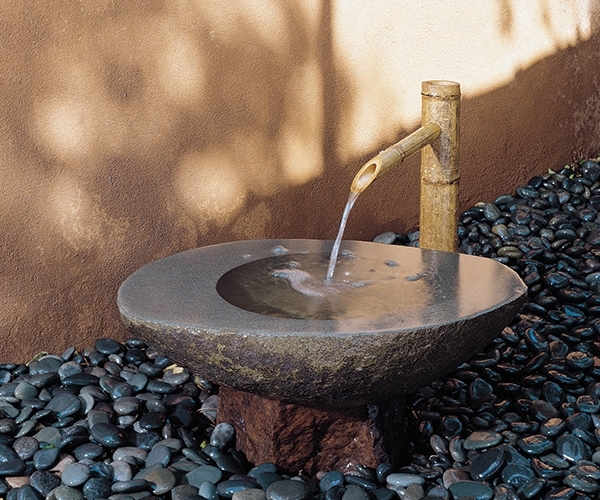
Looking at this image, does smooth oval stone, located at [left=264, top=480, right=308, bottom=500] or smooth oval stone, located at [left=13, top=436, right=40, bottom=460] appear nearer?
smooth oval stone, located at [left=264, top=480, right=308, bottom=500]

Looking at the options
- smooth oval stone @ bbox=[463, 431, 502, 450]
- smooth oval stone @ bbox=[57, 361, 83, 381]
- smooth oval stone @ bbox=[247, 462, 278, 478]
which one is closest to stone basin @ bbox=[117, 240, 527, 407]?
smooth oval stone @ bbox=[247, 462, 278, 478]

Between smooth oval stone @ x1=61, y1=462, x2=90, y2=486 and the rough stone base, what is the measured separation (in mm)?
382

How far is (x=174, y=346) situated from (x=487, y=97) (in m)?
2.33

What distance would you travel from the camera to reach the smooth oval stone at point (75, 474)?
6.64 feet

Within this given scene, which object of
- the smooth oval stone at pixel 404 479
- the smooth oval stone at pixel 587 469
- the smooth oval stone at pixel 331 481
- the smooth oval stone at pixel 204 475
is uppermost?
the smooth oval stone at pixel 204 475

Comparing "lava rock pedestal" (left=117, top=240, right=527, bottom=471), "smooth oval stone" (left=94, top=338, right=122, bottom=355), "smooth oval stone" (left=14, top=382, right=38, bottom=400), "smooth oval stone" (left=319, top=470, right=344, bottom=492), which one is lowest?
"smooth oval stone" (left=319, top=470, right=344, bottom=492)

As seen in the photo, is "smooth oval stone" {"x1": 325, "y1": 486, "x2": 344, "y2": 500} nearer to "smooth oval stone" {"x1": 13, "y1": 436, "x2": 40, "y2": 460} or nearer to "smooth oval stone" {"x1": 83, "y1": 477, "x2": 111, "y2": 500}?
"smooth oval stone" {"x1": 83, "y1": 477, "x2": 111, "y2": 500}

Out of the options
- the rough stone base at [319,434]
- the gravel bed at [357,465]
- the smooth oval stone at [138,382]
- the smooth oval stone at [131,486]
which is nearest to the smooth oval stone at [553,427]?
the gravel bed at [357,465]

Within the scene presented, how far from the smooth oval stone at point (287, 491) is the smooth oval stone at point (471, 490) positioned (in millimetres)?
334

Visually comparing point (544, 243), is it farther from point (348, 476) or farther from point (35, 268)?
point (35, 268)

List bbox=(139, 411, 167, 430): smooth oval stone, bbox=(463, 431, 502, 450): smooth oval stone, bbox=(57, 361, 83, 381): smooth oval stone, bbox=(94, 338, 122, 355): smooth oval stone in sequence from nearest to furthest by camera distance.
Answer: bbox=(463, 431, 502, 450): smooth oval stone → bbox=(139, 411, 167, 430): smooth oval stone → bbox=(57, 361, 83, 381): smooth oval stone → bbox=(94, 338, 122, 355): smooth oval stone

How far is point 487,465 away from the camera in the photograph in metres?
2.03

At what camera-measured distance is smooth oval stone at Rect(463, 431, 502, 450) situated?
213 cm

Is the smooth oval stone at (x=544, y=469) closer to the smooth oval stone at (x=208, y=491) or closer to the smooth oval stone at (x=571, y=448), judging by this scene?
the smooth oval stone at (x=571, y=448)
